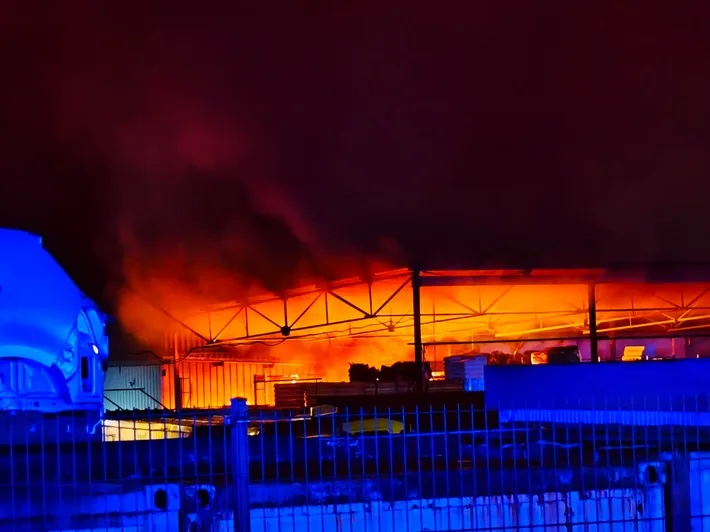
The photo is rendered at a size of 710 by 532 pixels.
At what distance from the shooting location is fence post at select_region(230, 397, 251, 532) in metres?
5.45

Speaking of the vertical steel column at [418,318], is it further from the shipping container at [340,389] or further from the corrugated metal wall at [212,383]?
the corrugated metal wall at [212,383]

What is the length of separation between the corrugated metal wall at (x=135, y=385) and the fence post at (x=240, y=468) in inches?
668

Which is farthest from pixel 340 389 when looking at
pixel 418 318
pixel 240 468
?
pixel 240 468

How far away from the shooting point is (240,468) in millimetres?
5445

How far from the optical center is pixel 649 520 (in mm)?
6117

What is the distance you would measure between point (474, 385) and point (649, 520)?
1274cm

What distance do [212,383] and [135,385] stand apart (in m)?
1.92

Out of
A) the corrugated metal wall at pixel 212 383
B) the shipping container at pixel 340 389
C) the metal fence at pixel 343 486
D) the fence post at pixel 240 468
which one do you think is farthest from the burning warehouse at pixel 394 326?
the fence post at pixel 240 468

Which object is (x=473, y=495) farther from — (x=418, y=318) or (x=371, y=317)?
(x=371, y=317)

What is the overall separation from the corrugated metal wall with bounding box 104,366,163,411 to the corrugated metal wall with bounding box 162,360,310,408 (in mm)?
226

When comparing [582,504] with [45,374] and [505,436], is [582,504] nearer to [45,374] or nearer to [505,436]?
[505,436]

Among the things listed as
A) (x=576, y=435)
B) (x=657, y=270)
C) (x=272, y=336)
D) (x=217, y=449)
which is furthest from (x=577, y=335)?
(x=217, y=449)

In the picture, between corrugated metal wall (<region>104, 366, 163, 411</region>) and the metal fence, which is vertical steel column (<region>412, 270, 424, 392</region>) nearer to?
corrugated metal wall (<region>104, 366, 163, 411</region>)

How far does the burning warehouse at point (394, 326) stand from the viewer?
18.6 meters
